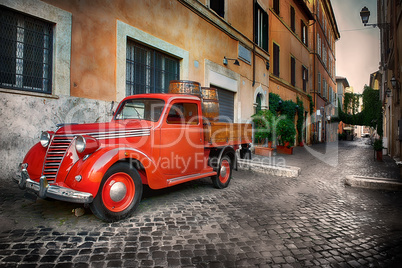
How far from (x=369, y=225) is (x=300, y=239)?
1.24 m

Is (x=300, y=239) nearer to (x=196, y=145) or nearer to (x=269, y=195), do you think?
(x=269, y=195)

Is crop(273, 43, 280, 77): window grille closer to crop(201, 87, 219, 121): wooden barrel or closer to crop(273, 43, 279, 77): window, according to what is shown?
crop(273, 43, 279, 77): window

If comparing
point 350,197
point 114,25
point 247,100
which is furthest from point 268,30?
point 350,197

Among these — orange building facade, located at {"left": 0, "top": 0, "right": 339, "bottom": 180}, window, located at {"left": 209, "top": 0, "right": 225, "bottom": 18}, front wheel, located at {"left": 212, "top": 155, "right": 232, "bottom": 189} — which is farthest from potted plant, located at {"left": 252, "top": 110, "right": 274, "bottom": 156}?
front wheel, located at {"left": 212, "top": 155, "right": 232, "bottom": 189}

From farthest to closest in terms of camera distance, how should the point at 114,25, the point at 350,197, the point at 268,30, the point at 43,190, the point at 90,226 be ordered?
the point at 268,30 → the point at 114,25 → the point at 350,197 → the point at 90,226 → the point at 43,190

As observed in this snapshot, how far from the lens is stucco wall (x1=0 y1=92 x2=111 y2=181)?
14.1 feet

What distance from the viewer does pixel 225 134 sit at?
5.06m

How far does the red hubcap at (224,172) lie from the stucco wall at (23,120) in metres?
3.28

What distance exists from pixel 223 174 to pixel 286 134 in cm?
704

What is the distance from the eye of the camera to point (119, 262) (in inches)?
87.7

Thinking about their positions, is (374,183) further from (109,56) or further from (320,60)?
(320,60)

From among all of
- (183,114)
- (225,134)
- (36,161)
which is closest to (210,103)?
(225,134)

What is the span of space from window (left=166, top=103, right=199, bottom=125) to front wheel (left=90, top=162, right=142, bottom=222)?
1144 mm

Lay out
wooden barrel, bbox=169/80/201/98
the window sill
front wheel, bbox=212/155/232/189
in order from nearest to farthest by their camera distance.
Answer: the window sill → front wheel, bbox=212/155/232/189 → wooden barrel, bbox=169/80/201/98
